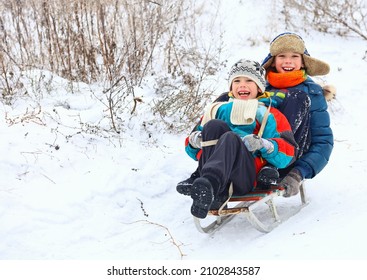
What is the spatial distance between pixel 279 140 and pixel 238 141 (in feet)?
1.00

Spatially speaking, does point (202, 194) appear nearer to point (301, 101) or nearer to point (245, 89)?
point (245, 89)

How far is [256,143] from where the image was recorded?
10.3 feet

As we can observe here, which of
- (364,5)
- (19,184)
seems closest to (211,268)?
(19,184)

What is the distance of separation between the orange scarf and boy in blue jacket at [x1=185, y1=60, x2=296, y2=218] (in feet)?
0.84

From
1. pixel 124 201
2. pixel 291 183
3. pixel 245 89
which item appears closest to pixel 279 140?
pixel 291 183

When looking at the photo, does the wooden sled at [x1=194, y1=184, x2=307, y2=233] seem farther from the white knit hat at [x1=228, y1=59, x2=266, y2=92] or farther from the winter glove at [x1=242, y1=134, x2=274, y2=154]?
the white knit hat at [x1=228, y1=59, x2=266, y2=92]

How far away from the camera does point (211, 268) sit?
2.78m

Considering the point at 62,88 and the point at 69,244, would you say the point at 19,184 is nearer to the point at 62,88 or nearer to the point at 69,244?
the point at 69,244

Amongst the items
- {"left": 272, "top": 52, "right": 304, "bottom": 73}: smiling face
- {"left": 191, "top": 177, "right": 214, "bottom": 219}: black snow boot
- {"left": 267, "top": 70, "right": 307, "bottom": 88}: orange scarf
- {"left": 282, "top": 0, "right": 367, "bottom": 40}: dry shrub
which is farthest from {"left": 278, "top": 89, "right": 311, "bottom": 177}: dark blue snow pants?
{"left": 282, "top": 0, "right": 367, "bottom": 40}: dry shrub

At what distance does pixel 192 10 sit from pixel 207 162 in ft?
17.1

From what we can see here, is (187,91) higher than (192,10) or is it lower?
lower

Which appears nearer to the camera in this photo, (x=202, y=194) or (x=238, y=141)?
(x=202, y=194)

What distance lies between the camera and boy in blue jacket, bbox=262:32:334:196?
3.64 metres

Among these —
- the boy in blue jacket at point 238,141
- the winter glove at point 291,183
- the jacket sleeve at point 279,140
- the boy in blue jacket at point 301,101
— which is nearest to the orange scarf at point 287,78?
the boy in blue jacket at point 301,101
